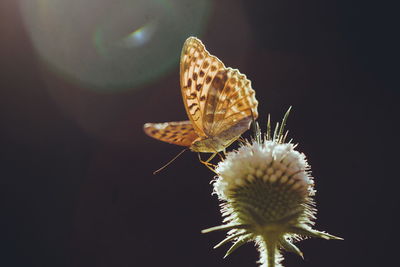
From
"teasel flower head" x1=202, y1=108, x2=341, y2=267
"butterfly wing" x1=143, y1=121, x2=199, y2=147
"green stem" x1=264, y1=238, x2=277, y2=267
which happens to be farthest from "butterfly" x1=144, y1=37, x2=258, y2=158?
"green stem" x1=264, y1=238, x2=277, y2=267

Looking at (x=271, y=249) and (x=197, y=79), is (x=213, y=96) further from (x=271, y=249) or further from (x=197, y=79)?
(x=271, y=249)

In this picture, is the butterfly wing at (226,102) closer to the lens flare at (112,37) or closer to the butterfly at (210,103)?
the butterfly at (210,103)

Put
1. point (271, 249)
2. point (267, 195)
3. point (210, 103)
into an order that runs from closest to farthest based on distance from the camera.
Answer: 1. point (271, 249)
2. point (267, 195)
3. point (210, 103)

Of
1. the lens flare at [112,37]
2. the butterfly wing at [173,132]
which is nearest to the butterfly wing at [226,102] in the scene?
the butterfly wing at [173,132]

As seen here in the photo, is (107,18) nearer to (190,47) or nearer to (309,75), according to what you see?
Answer: (309,75)

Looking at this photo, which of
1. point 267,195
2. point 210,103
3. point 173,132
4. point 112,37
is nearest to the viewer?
point 267,195

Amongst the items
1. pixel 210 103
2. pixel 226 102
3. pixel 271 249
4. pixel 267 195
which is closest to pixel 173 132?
pixel 210 103

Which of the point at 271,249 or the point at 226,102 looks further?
the point at 226,102

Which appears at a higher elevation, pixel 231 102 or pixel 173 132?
pixel 231 102
